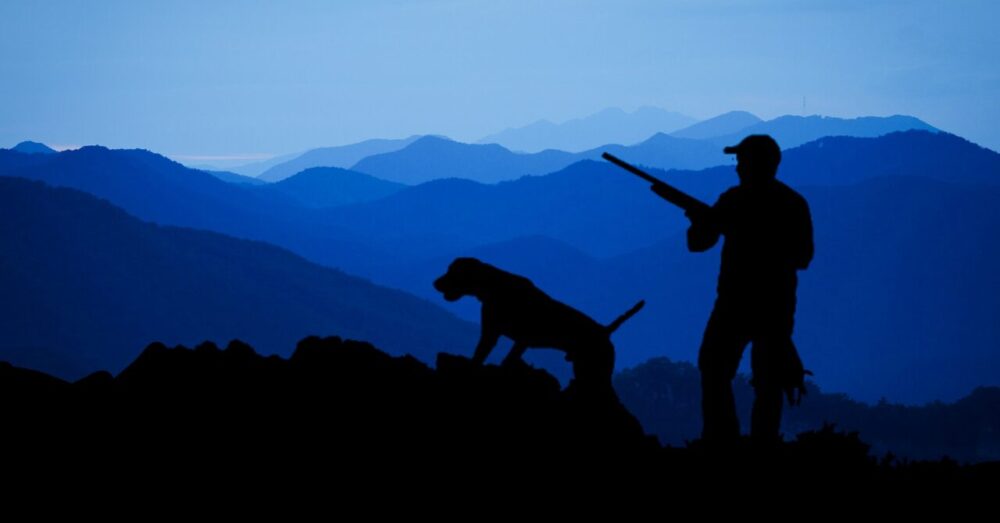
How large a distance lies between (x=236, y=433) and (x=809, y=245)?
5659 mm

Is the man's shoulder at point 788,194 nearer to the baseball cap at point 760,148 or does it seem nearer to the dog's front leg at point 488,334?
the baseball cap at point 760,148

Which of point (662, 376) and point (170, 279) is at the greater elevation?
point (170, 279)

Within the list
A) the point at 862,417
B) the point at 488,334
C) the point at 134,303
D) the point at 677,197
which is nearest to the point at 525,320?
the point at 488,334

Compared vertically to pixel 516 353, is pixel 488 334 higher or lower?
higher

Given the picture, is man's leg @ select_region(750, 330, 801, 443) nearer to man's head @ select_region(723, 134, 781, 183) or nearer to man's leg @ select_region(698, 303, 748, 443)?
man's leg @ select_region(698, 303, 748, 443)

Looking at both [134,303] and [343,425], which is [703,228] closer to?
[343,425]

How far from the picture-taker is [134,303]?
18200 cm

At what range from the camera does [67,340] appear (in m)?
160

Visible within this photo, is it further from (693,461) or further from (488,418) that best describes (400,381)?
(693,461)

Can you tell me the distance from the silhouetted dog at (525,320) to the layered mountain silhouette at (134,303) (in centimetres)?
16163

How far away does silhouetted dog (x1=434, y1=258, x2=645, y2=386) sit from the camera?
9.37m

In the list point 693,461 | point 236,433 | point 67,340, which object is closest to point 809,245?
point 693,461

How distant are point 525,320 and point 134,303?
617 ft

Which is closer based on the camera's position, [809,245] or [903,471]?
[809,245]
